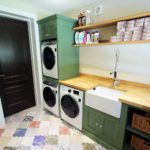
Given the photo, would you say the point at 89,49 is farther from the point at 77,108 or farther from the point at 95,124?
the point at 95,124

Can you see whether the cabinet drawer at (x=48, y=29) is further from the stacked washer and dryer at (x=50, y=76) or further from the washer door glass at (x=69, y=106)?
the washer door glass at (x=69, y=106)

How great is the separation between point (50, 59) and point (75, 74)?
0.64m

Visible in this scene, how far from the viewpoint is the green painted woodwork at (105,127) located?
56.3 inches

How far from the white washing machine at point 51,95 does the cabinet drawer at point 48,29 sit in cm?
89

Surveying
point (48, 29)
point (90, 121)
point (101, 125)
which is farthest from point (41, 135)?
point (48, 29)

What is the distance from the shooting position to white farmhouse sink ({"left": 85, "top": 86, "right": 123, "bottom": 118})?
141 cm

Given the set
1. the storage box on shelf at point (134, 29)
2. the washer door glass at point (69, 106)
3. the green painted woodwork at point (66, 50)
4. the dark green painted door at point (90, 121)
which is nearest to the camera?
the storage box on shelf at point (134, 29)

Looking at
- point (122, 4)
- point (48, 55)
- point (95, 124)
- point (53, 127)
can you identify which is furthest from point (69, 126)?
point (122, 4)

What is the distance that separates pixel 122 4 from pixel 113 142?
2.12 m

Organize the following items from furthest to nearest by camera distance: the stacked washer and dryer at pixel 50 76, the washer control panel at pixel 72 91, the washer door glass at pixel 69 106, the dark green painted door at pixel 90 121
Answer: the stacked washer and dryer at pixel 50 76 → the washer door glass at pixel 69 106 → the washer control panel at pixel 72 91 → the dark green painted door at pixel 90 121

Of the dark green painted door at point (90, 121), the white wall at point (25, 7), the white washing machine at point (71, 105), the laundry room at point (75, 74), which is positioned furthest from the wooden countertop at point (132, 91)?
the white wall at point (25, 7)

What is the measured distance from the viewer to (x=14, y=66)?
2.40 m

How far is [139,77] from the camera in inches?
71.4

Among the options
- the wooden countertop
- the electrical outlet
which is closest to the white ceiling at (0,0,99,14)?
the electrical outlet
